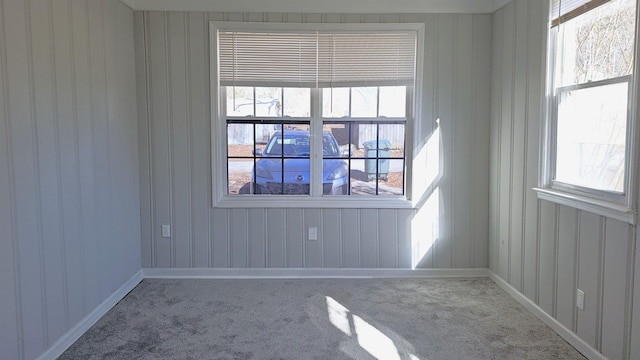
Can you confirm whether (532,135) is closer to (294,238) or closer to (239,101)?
(294,238)

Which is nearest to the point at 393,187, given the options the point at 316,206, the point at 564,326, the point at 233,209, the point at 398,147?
the point at 398,147

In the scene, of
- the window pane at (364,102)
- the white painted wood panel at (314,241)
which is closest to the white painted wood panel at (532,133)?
Result: the window pane at (364,102)

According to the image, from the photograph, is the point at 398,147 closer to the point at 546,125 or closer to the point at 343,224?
the point at 343,224

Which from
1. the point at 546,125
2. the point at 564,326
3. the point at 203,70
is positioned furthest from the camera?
the point at 203,70

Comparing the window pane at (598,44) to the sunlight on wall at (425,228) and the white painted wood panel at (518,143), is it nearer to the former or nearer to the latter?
the white painted wood panel at (518,143)

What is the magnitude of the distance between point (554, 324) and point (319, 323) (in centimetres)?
159

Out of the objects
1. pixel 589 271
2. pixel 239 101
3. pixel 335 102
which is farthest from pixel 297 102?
pixel 589 271

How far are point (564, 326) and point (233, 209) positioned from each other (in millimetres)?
2817

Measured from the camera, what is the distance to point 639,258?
2.43 m

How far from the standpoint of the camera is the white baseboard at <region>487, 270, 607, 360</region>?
2.86 m

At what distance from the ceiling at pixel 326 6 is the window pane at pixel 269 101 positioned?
2.30 feet

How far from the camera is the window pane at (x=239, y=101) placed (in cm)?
443

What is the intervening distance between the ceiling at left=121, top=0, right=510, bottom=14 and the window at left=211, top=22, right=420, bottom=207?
0.48ft

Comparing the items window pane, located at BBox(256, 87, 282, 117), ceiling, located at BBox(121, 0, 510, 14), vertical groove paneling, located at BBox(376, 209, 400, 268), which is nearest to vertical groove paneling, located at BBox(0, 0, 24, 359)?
ceiling, located at BBox(121, 0, 510, 14)
